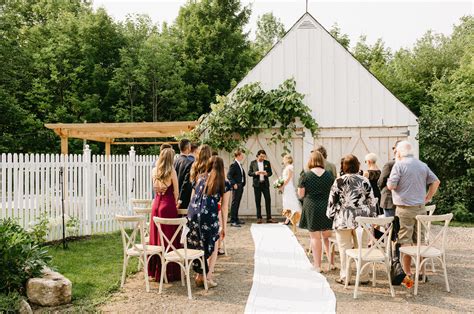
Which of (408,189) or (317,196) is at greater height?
(408,189)

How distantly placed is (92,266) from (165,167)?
89.5 inches

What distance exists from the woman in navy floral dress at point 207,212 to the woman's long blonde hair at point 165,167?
0.43 m

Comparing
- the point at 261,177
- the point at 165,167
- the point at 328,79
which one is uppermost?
the point at 328,79

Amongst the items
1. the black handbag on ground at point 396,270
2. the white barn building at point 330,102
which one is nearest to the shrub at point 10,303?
the black handbag on ground at point 396,270

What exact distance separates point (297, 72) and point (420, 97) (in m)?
13.2

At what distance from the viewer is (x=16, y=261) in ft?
17.5

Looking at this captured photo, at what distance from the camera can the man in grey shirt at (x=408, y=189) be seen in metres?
5.97

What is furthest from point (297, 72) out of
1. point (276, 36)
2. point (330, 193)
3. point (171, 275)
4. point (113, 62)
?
point (276, 36)

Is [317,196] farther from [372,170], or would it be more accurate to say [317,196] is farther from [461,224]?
[461,224]

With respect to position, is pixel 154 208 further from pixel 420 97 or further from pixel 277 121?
pixel 420 97

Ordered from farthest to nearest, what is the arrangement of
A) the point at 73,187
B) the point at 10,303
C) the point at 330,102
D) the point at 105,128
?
1. the point at 105,128
2. the point at 330,102
3. the point at 73,187
4. the point at 10,303

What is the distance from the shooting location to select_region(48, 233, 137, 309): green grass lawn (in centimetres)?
573

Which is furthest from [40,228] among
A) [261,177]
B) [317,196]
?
[261,177]

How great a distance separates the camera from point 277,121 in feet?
41.7
